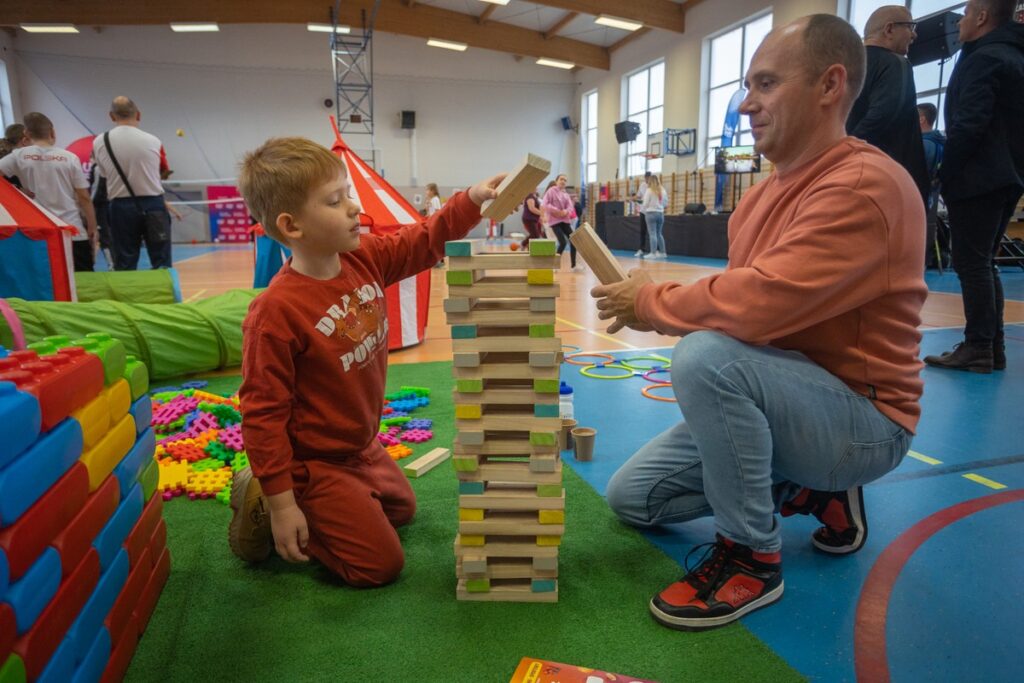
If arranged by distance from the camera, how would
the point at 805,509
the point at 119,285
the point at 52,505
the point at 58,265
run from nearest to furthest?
the point at 52,505
the point at 805,509
the point at 58,265
the point at 119,285

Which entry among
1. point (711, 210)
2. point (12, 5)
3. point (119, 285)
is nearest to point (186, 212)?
point (12, 5)

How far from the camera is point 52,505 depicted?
97 cm

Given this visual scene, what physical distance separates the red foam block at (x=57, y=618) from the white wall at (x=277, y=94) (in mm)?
19211

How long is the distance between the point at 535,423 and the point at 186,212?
2061 centimetres

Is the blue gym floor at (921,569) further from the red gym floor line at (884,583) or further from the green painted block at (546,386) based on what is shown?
the green painted block at (546,386)

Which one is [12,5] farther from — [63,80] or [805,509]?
[805,509]

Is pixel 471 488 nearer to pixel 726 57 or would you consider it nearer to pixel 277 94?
pixel 726 57

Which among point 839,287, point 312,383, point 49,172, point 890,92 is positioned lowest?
point 312,383

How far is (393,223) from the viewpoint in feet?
12.7

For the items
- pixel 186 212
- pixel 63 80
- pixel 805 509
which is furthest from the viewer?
pixel 186 212

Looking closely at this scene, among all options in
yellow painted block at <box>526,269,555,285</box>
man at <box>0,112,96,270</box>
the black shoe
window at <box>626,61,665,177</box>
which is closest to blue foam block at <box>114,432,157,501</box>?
yellow painted block at <box>526,269,555,285</box>

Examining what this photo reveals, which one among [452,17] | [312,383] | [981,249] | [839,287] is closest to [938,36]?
[981,249]

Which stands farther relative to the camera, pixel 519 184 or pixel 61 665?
pixel 519 184

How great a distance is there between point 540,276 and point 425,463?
1.15 metres
